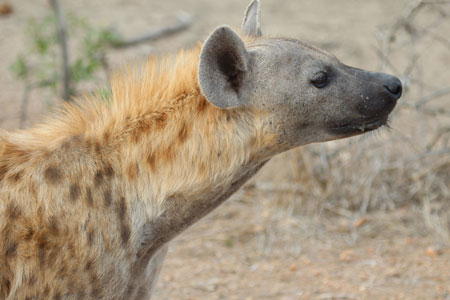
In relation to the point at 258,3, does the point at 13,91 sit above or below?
below

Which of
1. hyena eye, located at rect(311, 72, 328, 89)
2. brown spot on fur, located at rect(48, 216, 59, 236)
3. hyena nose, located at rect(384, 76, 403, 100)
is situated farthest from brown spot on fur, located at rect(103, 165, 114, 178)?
hyena nose, located at rect(384, 76, 403, 100)

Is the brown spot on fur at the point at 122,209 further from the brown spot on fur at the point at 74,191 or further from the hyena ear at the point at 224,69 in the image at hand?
the hyena ear at the point at 224,69

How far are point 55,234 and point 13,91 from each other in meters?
4.37

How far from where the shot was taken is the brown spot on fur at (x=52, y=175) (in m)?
2.31

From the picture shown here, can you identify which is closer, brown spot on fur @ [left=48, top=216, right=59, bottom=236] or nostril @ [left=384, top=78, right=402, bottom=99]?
brown spot on fur @ [left=48, top=216, right=59, bottom=236]

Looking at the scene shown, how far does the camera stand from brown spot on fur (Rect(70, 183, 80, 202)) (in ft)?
7.54

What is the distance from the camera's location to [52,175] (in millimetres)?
2314

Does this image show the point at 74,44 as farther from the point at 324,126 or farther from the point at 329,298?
the point at 324,126

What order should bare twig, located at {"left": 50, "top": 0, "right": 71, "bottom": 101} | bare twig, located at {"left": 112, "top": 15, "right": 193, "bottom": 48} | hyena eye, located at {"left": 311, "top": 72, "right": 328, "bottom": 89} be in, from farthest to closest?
1. bare twig, located at {"left": 112, "top": 15, "right": 193, "bottom": 48}
2. bare twig, located at {"left": 50, "top": 0, "right": 71, "bottom": 101}
3. hyena eye, located at {"left": 311, "top": 72, "right": 328, "bottom": 89}

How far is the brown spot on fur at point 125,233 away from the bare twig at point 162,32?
4.71m

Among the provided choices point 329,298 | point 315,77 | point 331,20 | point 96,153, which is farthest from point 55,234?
point 331,20

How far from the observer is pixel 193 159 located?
7.68 feet

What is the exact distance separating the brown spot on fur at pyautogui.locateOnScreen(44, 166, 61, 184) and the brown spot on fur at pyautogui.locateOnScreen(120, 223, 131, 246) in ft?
0.90

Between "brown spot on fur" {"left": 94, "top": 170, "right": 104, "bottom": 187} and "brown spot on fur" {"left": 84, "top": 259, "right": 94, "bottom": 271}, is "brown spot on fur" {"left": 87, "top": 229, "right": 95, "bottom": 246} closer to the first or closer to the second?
"brown spot on fur" {"left": 84, "top": 259, "right": 94, "bottom": 271}
